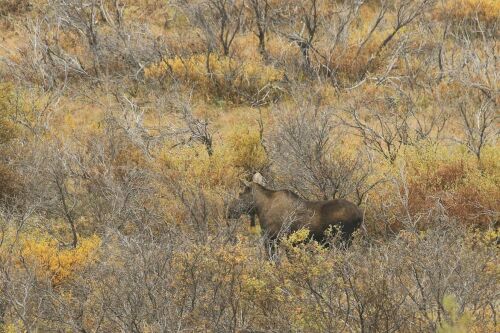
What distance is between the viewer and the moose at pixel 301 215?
9.57 metres

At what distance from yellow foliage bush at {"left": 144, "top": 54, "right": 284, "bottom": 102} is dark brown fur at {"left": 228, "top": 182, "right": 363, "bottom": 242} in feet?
Answer: 24.5

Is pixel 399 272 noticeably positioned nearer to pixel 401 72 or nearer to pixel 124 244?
pixel 124 244

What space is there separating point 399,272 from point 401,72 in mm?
11621

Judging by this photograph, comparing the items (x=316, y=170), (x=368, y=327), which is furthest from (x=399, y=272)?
(x=316, y=170)

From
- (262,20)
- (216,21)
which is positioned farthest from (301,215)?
(216,21)

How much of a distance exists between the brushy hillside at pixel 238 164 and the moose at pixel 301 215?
465 mm

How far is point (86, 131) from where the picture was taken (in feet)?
49.6

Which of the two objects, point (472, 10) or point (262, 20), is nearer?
point (262, 20)

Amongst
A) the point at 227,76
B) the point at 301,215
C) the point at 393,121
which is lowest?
the point at 227,76

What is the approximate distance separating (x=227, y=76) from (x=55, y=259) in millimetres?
9163

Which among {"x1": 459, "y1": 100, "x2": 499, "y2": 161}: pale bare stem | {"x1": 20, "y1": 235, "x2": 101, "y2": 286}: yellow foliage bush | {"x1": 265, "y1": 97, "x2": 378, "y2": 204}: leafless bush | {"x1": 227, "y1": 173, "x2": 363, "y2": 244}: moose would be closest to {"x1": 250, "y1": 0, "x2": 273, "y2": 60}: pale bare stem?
{"x1": 265, "y1": 97, "x2": 378, "y2": 204}: leafless bush

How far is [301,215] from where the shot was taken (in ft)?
31.9

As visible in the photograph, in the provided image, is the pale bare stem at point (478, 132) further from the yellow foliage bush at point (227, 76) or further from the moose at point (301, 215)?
the yellow foliage bush at point (227, 76)

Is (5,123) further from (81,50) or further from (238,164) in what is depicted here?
(81,50)
